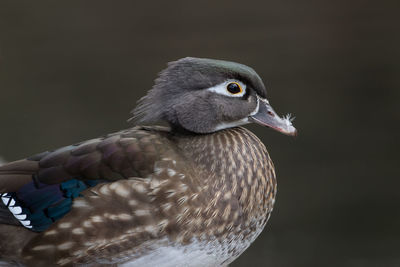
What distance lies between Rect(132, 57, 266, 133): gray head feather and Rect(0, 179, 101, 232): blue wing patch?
37 cm

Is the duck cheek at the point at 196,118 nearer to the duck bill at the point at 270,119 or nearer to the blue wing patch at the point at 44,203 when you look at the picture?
the duck bill at the point at 270,119

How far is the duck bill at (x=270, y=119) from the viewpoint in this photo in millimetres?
2279

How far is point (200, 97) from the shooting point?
2287mm

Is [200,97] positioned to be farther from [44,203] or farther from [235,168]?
[44,203]

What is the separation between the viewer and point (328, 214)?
5410mm

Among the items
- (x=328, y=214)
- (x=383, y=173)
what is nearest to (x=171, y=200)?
(x=328, y=214)

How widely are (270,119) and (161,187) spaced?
0.47 meters

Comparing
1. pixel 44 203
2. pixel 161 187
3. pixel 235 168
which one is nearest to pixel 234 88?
pixel 235 168

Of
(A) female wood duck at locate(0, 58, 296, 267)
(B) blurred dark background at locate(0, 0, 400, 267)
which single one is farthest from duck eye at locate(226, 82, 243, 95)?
(B) blurred dark background at locate(0, 0, 400, 267)

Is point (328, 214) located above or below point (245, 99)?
below

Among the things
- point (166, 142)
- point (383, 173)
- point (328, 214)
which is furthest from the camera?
point (383, 173)

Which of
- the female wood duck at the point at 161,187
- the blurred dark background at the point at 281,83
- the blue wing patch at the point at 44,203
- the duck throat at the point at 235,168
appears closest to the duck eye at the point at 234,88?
the female wood duck at the point at 161,187

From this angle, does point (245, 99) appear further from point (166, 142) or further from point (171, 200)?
point (171, 200)

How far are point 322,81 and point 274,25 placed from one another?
34.1 inches
